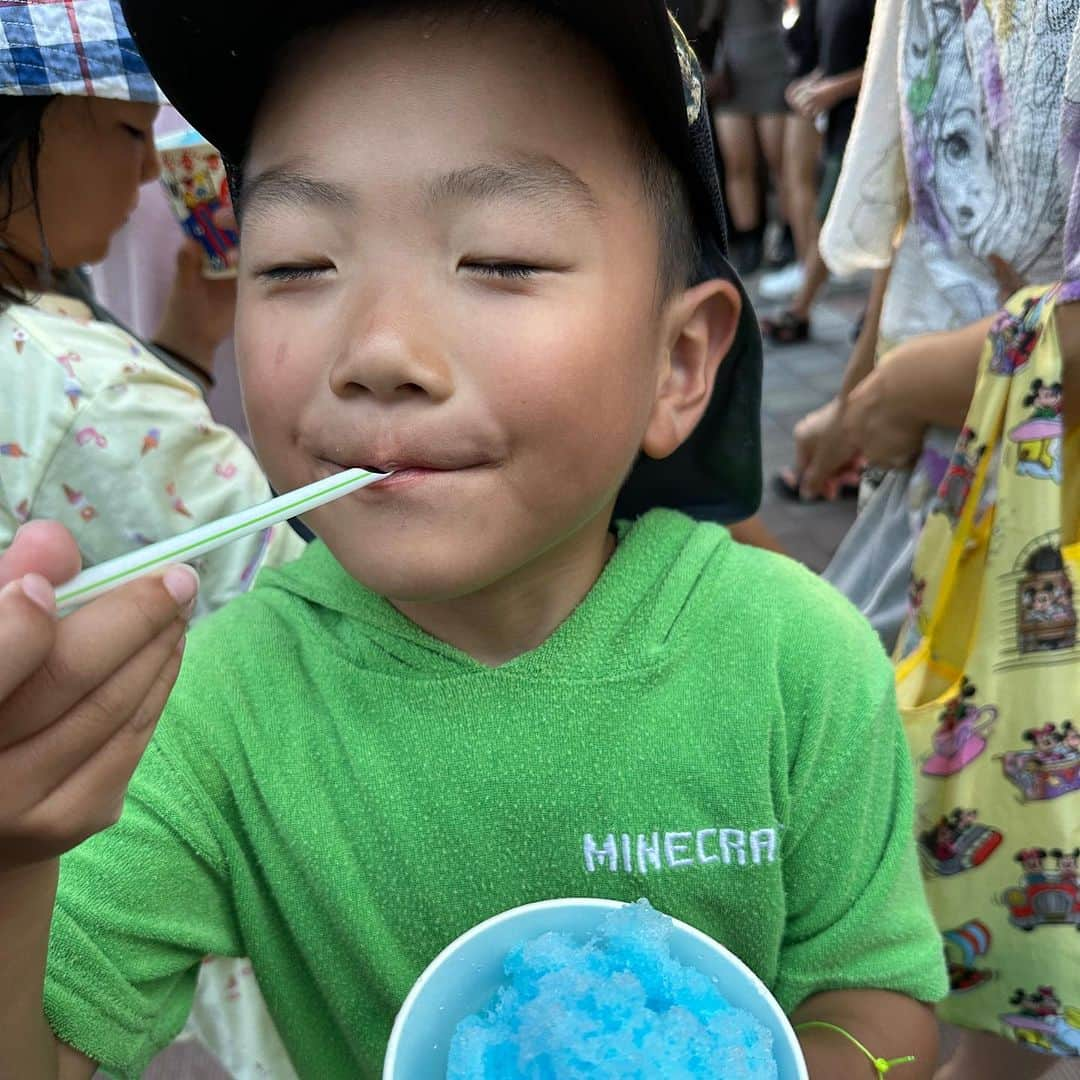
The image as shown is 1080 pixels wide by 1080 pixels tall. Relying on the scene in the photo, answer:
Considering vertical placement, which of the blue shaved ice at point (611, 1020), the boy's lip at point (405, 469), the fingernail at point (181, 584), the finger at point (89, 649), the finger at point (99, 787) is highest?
the boy's lip at point (405, 469)

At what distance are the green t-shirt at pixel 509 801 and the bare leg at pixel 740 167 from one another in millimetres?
5691

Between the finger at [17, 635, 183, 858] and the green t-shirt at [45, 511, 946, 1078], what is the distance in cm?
25

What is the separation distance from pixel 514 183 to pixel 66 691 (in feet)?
1.55

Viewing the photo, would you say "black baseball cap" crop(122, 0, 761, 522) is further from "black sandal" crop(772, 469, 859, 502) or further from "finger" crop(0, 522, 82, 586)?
"black sandal" crop(772, 469, 859, 502)

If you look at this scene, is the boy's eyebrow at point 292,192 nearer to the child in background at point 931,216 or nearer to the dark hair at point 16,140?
the dark hair at point 16,140

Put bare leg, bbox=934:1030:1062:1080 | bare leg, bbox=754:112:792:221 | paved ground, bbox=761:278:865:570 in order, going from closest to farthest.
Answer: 1. bare leg, bbox=934:1030:1062:1080
2. paved ground, bbox=761:278:865:570
3. bare leg, bbox=754:112:792:221

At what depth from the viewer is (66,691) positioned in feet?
1.64

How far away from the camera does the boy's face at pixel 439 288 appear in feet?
2.23

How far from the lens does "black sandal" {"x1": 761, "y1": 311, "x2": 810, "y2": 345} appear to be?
5.05 metres

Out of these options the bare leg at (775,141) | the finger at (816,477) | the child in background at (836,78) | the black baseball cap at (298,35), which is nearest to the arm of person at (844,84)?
the child in background at (836,78)

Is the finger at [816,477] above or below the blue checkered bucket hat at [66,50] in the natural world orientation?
below

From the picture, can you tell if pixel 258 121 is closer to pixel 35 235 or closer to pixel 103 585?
pixel 103 585

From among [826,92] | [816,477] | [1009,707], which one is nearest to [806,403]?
[826,92]

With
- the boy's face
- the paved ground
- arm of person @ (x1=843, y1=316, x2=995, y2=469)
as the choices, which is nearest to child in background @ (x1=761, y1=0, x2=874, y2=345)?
the paved ground
